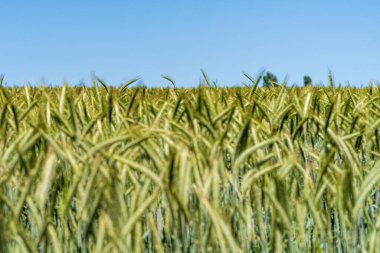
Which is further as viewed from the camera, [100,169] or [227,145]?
[227,145]

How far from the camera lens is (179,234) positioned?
139cm

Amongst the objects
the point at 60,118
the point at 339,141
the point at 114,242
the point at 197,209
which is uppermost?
the point at 60,118

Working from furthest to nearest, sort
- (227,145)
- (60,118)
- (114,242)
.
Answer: (60,118) < (227,145) < (114,242)

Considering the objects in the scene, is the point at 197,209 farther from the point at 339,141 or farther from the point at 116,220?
the point at 339,141

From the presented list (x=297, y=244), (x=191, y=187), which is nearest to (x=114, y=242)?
(x=191, y=187)

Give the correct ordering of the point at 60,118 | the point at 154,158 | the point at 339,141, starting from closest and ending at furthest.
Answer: the point at 154,158 → the point at 339,141 → the point at 60,118

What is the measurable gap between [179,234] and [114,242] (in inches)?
8.0

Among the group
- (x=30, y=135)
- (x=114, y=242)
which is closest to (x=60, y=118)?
(x=30, y=135)

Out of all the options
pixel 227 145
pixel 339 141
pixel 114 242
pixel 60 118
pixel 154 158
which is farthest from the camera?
pixel 60 118

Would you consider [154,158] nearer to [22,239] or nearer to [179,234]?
[179,234]

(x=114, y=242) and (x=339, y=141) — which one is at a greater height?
(x=339, y=141)

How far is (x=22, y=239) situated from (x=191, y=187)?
1.34 ft

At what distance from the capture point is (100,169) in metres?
1.29

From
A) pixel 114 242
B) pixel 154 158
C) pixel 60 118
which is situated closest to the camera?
pixel 114 242
